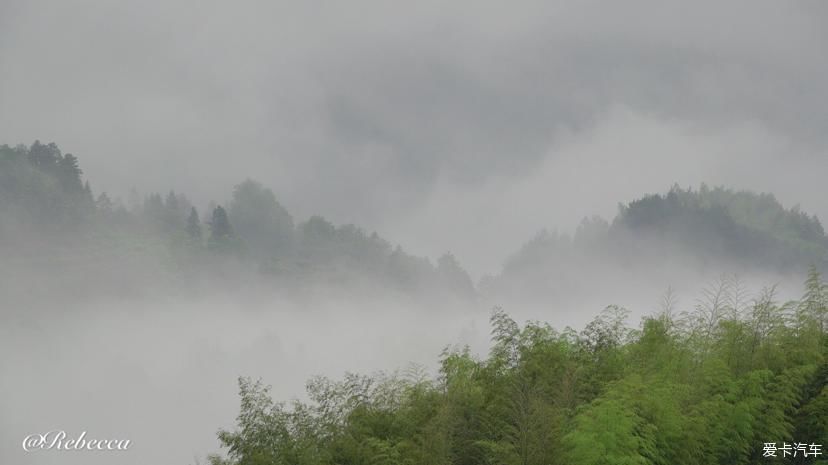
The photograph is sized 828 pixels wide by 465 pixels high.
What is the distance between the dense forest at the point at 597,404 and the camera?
12.1 meters

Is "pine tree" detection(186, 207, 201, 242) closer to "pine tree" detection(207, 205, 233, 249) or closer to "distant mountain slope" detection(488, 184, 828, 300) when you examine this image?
"pine tree" detection(207, 205, 233, 249)

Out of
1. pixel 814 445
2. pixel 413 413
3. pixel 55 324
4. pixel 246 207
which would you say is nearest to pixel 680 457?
pixel 814 445

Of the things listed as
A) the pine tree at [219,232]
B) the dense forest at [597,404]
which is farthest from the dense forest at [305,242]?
the dense forest at [597,404]

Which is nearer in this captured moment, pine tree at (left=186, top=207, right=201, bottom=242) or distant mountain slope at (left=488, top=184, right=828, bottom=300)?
distant mountain slope at (left=488, top=184, right=828, bottom=300)

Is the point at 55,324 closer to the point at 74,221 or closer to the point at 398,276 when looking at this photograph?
the point at 74,221

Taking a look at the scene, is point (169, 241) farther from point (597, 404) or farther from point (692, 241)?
point (597, 404)

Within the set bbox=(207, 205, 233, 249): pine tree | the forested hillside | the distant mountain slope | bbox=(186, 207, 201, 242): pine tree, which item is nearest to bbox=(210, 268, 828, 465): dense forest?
the distant mountain slope

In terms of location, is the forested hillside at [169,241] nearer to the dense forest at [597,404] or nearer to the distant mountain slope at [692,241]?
the distant mountain slope at [692,241]

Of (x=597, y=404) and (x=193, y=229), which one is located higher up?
(x=193, y=229)

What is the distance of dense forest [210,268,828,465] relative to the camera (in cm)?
1206

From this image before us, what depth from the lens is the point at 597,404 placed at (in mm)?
13156

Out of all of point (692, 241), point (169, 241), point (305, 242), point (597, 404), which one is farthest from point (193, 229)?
point (597, 404)

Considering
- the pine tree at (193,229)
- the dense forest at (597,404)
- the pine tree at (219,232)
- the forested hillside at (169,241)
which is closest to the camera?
the dense forest at (597,404)

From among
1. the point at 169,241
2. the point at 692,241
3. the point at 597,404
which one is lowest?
the point at 597,404
